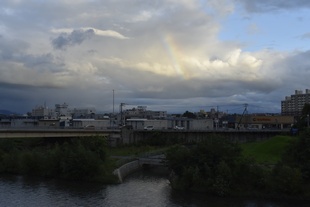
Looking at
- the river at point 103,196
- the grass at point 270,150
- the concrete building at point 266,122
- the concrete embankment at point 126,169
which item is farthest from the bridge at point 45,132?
the concrete building at point 266,122

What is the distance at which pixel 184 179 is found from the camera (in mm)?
54031

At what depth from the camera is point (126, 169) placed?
226 feet

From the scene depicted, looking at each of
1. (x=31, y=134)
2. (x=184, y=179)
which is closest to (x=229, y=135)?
(x=31, y=134)

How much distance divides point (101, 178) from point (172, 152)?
1207cm

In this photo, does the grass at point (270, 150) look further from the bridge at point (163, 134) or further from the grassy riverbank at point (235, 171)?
the bridge at point (163, 134)

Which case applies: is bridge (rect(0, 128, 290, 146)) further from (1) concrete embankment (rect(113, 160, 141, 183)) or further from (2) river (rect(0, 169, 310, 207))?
(2) river (rect(0, 169, 310, 207))

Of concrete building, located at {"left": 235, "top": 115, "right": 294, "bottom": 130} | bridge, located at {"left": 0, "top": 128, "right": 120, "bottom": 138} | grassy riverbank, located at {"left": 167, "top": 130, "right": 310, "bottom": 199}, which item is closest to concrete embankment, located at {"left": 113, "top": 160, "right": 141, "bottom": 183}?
grassy riverbank, located at {"left": 167, "top": 130, "right": 310, "bottom": 199}

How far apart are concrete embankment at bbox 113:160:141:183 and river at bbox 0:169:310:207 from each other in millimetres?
1372

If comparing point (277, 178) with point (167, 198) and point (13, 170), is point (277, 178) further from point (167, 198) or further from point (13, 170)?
point (13, 170)

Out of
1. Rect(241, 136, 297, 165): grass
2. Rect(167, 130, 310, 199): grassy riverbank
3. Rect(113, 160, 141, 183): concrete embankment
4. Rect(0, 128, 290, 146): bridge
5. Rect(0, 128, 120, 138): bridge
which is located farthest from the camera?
Rect(0, 128, 290, 146): bridge

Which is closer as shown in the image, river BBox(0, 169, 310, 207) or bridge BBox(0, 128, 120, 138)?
river BBox(0, 169, 310, 207)

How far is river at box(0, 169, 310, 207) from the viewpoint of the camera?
155ft

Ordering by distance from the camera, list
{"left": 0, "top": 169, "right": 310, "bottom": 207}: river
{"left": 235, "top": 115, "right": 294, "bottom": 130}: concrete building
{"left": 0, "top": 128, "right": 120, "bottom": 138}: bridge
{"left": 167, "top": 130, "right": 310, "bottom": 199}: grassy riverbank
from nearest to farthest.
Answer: {"left": 0, "top": 169, "right": 310, "bottom": 207}: river
{"left": 167, "top": 130, "right": 310, "bottom": 199}: grassy riverbank
{"left": 0, "top": 128, "right": 120, "bottom": 138}: bridge
{"left": 235, "top": 115, "right": 294, "bottom": 130}: concrete building

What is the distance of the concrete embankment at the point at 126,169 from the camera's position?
207 ft
